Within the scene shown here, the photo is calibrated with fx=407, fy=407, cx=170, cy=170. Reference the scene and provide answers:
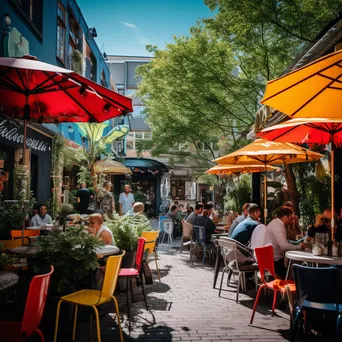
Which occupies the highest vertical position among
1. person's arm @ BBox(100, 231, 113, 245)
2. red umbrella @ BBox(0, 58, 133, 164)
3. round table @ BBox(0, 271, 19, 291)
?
red umbrella @ BBox(0, 58, 133, 164)

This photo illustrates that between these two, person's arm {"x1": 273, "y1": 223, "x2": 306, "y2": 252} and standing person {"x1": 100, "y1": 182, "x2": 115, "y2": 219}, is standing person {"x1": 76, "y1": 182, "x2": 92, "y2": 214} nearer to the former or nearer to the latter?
standing person {"x1": 100, "y1": 182, "x2": 115, "y2": 219}

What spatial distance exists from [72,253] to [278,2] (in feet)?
29.4

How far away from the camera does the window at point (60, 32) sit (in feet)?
44.3

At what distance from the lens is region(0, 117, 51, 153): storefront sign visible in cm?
947

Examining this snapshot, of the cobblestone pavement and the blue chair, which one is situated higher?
the blue chair

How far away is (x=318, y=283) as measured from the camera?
4.07 meters

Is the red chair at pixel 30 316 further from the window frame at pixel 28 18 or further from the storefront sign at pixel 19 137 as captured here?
the window frame at pixel 28 18

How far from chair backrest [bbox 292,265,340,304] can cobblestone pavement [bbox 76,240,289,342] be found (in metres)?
1.02

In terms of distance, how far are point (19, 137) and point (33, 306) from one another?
8.24m

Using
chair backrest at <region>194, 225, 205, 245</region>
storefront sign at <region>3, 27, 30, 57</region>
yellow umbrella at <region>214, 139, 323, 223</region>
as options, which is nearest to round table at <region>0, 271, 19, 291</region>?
yellow umbrella at <region>214, 139, 323, 223</region>

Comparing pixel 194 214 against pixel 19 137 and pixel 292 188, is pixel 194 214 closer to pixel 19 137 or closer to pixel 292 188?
pixel 292 188

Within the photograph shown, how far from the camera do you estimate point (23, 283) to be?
5426 mm

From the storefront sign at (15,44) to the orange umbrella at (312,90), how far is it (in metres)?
6.06

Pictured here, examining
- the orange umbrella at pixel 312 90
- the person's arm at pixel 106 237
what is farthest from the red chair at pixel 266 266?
the person's arm at pixel 106 237
